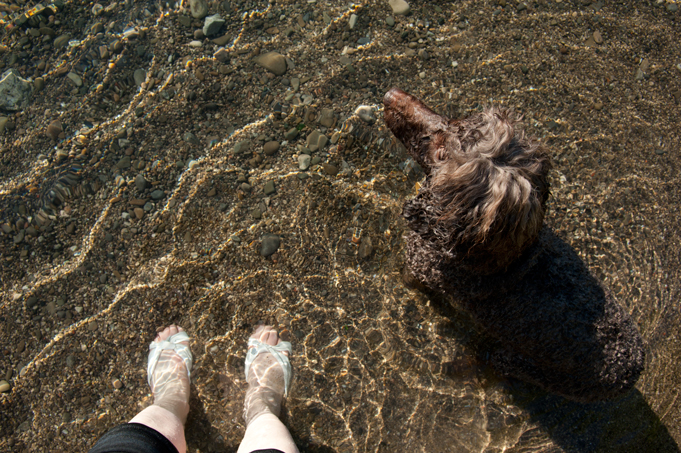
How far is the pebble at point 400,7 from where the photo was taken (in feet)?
14.4

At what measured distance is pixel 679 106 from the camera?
4.31 metres

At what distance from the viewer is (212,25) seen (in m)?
4.34

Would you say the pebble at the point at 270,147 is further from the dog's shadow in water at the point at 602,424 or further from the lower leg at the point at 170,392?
the dog's shadow in water at the point at 602,424

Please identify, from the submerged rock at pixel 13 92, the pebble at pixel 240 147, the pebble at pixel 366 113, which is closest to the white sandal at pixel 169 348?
the pebble at pixel 240 147

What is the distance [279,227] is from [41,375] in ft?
8.94

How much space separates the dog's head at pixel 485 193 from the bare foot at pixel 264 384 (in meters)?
2.02

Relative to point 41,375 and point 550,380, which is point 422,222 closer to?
point 550,380

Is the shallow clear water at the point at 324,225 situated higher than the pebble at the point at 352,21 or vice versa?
the pebble at the point at 352,21

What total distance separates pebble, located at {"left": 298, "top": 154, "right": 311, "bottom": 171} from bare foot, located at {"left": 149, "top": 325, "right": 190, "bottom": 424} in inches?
88.8

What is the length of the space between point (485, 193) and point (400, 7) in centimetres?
320

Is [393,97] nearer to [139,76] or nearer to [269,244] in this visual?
[269,244]

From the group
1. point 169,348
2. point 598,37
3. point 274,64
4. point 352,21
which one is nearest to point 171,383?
point 169,348

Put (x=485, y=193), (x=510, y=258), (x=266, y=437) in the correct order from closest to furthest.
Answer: (x=485, y=193) → (x=510, y=258) → (x=266, y=437)

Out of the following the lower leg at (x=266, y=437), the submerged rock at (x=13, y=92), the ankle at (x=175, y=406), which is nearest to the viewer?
the lower leg at (x=266, y=437)
